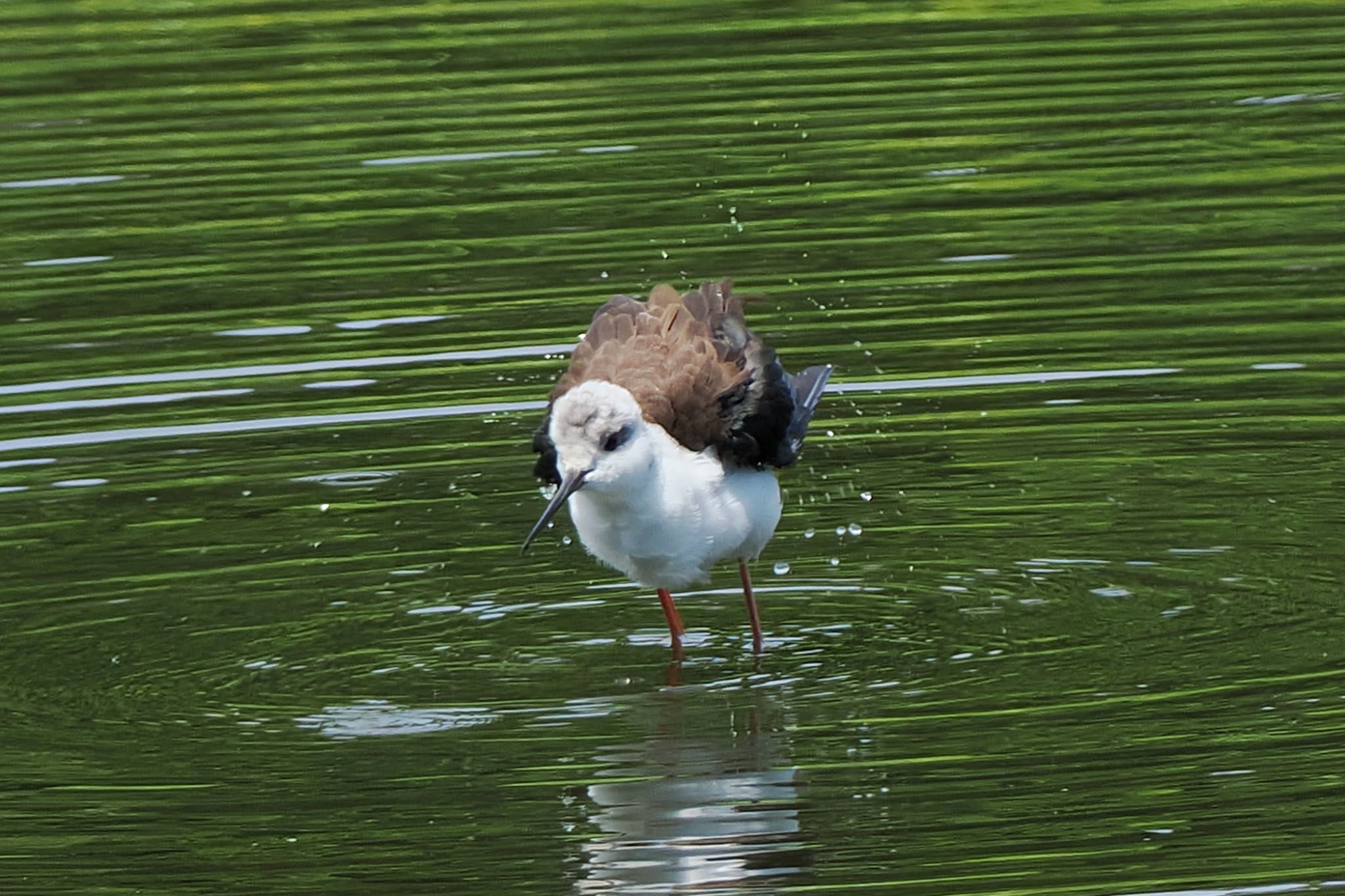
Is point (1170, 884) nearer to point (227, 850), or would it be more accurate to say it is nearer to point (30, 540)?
point (227, 850)

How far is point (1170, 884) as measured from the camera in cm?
869

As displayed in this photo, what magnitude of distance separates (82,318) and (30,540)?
13.1 ft

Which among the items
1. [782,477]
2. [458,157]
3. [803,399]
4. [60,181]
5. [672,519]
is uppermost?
[60,181]

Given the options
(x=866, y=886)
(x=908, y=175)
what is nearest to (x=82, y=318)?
(x=908, y=175)

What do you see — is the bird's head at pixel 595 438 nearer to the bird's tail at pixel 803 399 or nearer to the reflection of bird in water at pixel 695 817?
the reflection of bird in water at pixel 695 817

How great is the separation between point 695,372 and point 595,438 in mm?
894

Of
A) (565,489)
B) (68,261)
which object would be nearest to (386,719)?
(565,489)

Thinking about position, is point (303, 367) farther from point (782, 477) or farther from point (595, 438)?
point (595, 438)

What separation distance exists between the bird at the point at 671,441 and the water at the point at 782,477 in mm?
477

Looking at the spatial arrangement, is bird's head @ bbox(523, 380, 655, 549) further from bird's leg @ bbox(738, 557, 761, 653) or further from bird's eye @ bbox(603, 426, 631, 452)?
bird's leg @ bbox(738, 557, 761, 653)

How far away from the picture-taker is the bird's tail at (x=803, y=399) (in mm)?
11758

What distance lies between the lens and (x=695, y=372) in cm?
1120

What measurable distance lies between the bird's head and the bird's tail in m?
1.22

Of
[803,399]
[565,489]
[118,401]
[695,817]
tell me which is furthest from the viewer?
[118,401]
